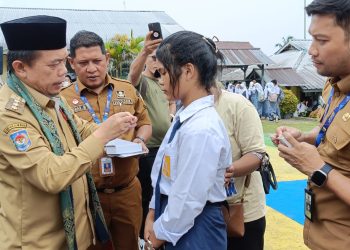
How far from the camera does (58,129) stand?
2256 millimetres

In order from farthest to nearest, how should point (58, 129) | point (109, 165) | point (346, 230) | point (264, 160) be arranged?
point (109, 165) → point (264, 160) → point (58, 129) → point (346, 230)

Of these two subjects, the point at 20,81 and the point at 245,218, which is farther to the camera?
the point at 245,218

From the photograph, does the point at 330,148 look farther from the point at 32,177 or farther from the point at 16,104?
the point at 16,104

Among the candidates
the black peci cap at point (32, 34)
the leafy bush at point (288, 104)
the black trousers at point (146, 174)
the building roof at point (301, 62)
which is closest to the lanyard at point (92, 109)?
the black trousers at point (146, 174)

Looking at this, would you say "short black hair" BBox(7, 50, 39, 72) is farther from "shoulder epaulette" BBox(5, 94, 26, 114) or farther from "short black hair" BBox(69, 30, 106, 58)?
"short black hair" BBox(69, 30, 106, 58)

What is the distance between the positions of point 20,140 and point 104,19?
25171mm

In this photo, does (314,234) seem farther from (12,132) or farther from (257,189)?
(12,132)

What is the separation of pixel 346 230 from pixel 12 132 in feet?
5.63

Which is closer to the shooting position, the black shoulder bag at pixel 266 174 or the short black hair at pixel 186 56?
the short black hair at pixel 186 56

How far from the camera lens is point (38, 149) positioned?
1.93m

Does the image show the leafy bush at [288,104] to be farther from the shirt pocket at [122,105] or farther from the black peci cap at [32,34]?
the black peci cap at [32,34]

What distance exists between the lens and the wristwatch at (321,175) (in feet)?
5.92

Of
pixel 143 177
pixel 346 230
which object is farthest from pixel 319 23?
pixel 143 177

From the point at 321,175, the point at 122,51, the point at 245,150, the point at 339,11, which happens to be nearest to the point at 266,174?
the point at 245,150
